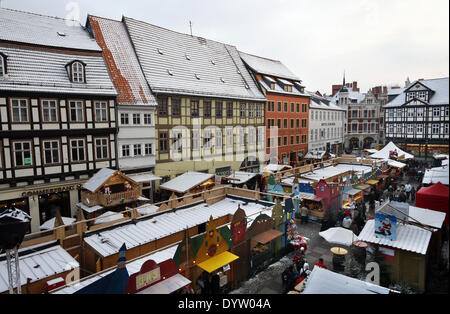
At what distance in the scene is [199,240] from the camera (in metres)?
8.82

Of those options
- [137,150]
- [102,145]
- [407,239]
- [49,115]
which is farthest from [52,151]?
[407,239]

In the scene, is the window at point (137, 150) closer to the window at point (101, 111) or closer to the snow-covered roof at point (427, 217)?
the window at point (101, 111)

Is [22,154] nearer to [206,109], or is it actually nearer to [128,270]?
[128,270]

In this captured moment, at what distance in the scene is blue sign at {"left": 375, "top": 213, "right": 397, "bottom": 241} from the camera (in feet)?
32.6

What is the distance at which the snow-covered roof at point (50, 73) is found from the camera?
16.8 m

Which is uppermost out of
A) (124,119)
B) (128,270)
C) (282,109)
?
(282,109)

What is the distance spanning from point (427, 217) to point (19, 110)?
20206 millimetres

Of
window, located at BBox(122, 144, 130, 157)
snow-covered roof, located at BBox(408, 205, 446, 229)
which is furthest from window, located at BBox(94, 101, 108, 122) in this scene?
snow-covered roof, located at BBox(408, 205, 446, 229)

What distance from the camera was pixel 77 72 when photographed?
1886 centimetres

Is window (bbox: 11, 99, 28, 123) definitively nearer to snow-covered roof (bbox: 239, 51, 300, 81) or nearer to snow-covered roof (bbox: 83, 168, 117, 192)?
snow-covered roof (bbox: 83, 168, 117, 192)

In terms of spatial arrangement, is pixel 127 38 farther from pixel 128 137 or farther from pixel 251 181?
pixel 251 181

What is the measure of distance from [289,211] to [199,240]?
18.6ft

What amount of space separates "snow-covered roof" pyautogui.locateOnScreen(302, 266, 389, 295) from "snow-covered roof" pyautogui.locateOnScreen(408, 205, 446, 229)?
558cm
